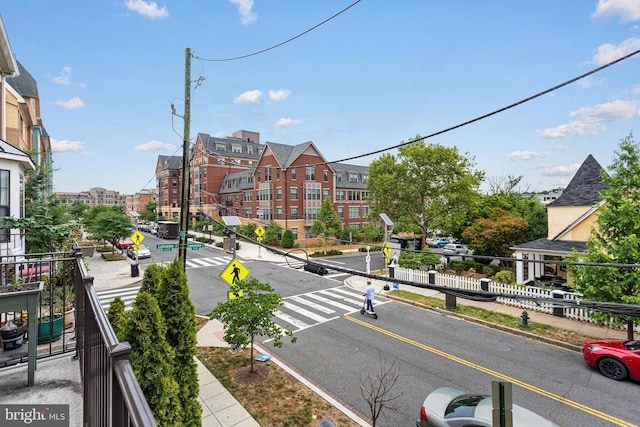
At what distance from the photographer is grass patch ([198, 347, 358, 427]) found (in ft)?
24.6

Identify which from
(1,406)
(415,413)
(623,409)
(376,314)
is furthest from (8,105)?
(623,409)

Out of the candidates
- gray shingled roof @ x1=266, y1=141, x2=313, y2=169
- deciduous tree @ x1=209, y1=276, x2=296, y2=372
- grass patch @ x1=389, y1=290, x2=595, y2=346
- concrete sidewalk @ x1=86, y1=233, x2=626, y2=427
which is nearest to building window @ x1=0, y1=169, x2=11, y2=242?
concrete sidewalk @ x1=86, y1=233, x2=626, y2=427

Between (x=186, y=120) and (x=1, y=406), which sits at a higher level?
(x=186, y=120)

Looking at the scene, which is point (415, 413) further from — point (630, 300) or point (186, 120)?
point (186, 120)

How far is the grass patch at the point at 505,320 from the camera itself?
12.7 m

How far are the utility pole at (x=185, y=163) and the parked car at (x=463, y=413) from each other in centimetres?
850

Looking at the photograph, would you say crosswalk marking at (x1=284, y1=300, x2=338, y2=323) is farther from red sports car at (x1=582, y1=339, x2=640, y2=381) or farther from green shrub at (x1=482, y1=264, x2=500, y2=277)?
green shrub at (x1=482, y1=264, x2=500, y2=277)

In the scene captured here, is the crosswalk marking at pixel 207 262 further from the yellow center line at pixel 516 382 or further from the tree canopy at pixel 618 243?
the tree canopy at pixel 618 243

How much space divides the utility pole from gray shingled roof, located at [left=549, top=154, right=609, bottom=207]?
21942mm

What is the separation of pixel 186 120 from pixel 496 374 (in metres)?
13.4

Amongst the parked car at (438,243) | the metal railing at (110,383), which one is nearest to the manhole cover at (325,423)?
the metal railing at (110,383)

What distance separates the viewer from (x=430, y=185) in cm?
2958

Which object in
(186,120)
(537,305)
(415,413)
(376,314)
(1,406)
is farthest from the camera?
(537,305)

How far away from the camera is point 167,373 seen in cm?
486
